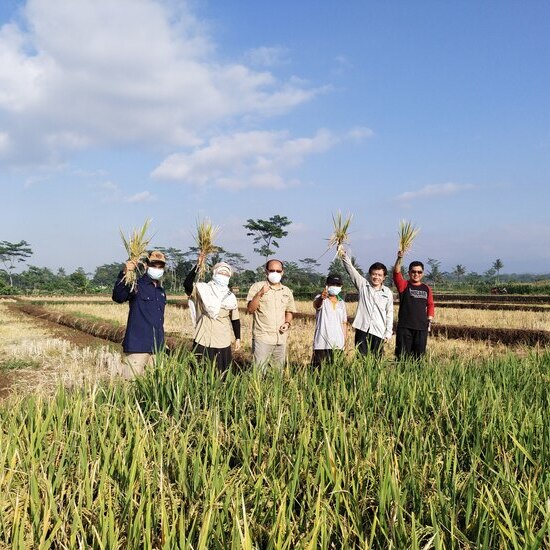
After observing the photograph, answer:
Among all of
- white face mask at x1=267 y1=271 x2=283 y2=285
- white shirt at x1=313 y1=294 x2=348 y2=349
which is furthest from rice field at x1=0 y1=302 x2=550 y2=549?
white face mask at x1=267 y1=271 x2=283 y2=285

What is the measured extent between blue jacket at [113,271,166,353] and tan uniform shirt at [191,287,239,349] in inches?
14.9

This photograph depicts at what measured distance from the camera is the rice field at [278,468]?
168cm

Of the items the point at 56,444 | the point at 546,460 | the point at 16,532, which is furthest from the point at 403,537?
the point at 56,444

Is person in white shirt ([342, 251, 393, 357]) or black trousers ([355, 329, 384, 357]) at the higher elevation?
person in white shirt ([342, 251, 393, 357])

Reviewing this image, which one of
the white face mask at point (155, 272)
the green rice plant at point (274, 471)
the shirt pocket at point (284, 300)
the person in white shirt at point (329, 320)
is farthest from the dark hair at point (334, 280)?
the white face mask at point (155, 272)

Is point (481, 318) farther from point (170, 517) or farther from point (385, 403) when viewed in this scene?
point (170, 517)

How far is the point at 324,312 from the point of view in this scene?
5.37 meters

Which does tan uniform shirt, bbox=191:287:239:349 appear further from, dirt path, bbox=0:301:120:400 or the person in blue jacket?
dirt path, bbox=0:301:120:400

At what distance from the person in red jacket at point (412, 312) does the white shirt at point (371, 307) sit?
0.32 meters

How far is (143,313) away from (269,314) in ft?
4.19

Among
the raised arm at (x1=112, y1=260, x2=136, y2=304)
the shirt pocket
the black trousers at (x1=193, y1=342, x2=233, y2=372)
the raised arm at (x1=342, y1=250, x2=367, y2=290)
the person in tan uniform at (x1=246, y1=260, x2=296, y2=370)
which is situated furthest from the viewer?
the raised arm at (x1=342, y1=250, x2=367, y2=290)

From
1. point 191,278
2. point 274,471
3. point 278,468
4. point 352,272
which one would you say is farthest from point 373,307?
point 274,471

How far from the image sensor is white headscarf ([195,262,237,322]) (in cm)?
482

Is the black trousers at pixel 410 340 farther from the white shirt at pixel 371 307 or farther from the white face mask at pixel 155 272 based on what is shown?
the white face mask at pixel 155 272
